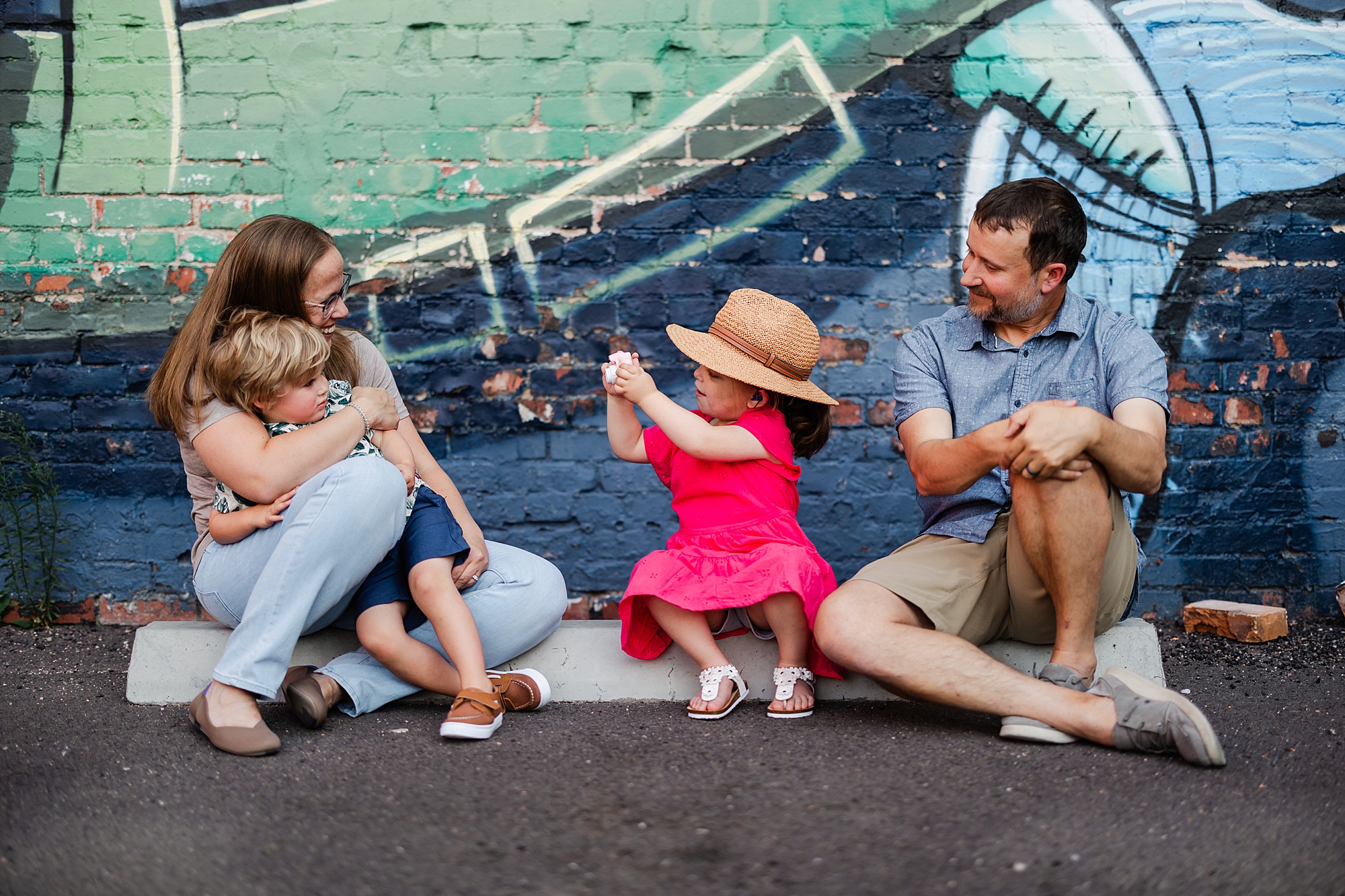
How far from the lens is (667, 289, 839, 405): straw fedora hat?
2.54 m

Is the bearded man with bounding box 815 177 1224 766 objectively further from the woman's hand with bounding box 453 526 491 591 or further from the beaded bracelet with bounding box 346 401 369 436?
the beaded bracelet with bounding box 346 401 369 436

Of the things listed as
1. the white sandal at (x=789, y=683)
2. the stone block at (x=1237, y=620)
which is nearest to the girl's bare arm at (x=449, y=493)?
the white sandal at (x=789, y=683)

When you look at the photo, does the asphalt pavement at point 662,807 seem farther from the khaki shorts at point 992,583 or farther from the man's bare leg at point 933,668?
the khaki shorts at point 992,583

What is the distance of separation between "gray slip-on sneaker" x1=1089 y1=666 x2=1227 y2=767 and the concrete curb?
395 millimetres

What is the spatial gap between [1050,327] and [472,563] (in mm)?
1569

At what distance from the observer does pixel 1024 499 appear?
224cm

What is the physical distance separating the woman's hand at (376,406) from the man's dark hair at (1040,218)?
1.53 m

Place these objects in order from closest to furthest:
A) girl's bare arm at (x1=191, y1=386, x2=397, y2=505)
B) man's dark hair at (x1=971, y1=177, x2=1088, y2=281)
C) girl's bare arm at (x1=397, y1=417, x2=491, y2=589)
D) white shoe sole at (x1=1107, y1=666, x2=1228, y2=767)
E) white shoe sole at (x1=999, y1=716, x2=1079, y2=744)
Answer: white shoe sole at (x1=1107, y1=666, x2=1228, y2=767), white shoe sole at (x1=999, y1=716, x2=1079, y2=744), girl's bare arm at (x1=191, y1=386, x2=397, y2=505), man's dark hair at (x1=971, y1=177, x2=1088, y2=281), girl's bare arm at (x1=397, y1=417, x2=491, y2=589)

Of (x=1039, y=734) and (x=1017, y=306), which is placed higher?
(x=1017, y=306)

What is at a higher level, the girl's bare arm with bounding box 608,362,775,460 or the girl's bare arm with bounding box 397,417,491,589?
the girl's bare arm with bounding box 608,362,775,460

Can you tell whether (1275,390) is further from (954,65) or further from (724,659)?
(724,659)

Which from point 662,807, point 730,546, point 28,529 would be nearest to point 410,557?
point 730,546

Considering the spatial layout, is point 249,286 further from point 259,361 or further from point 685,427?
point 685,427

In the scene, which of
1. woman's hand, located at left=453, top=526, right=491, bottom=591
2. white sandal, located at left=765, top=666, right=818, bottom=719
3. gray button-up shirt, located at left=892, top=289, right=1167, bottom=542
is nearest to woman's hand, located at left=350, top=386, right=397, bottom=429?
woman's hand, located at left=453, top=526, right=491, bottom=591
